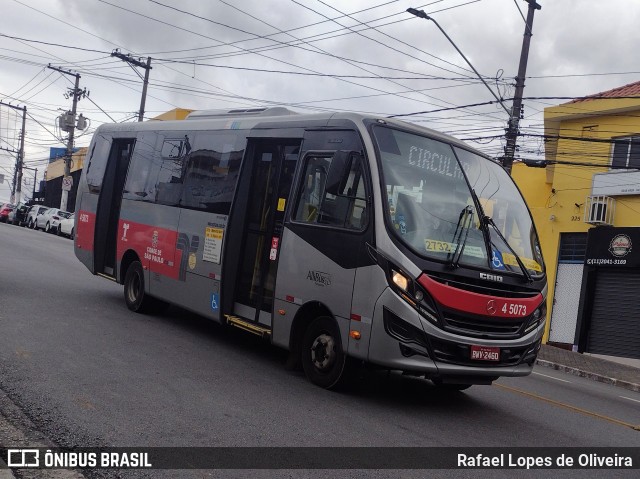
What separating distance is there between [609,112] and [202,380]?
60.9 ft

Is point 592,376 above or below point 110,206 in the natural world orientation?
below

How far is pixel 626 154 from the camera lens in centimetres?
2205

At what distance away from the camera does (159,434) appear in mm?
5672

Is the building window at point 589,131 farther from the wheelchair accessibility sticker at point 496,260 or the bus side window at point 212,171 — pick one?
the wheelchair accessibility sticker at point 496,260

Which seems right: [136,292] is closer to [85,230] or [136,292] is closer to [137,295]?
[137,295]

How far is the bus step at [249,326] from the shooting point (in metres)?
8.73

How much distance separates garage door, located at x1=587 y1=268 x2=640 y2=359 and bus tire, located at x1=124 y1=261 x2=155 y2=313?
1504 centimetres

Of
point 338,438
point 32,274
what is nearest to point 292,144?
point 338,438

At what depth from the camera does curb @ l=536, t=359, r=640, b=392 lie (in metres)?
15.0

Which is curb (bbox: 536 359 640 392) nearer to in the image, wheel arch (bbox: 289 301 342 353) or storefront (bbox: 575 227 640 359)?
storefront (bbox: 575 227 640 359)

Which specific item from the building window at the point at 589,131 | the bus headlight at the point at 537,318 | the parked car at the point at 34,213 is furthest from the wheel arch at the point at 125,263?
the parked car at the point at 34,213

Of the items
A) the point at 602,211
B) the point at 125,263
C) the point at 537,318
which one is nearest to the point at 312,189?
the point at 537,318

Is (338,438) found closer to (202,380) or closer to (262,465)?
(262,465)

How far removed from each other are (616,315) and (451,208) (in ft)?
52.5
